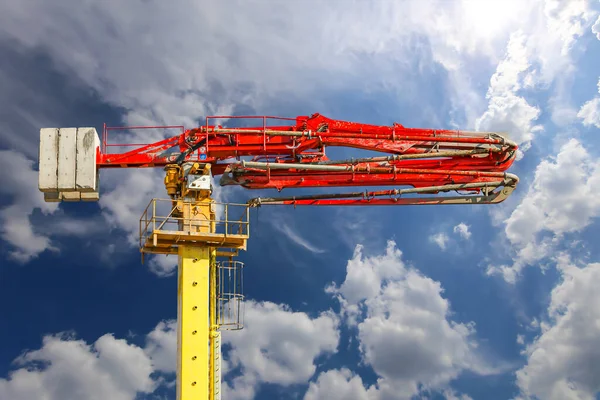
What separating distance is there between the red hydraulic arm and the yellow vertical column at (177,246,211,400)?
354 centimetres

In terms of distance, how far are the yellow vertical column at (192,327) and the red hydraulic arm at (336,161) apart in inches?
140

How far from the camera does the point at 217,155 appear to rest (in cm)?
2611

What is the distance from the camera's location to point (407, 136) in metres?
26.2

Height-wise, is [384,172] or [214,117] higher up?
[214,117]

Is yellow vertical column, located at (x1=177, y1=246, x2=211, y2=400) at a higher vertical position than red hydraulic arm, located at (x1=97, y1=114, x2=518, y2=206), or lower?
lower

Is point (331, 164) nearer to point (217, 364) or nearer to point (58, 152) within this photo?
point (217, 364)

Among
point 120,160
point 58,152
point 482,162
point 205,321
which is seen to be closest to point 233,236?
point 205,321

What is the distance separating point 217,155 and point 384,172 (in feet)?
20.8

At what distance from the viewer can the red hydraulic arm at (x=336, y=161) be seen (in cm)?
2584

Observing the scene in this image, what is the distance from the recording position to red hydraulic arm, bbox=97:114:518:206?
25.8 m

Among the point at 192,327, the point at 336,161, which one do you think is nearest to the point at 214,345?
the point at 192,327

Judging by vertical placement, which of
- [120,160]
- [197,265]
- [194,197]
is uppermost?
[120,160]

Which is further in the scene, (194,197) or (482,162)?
(482,162)

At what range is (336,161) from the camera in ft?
84.7
